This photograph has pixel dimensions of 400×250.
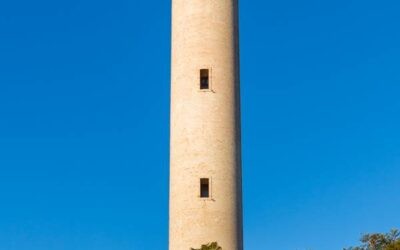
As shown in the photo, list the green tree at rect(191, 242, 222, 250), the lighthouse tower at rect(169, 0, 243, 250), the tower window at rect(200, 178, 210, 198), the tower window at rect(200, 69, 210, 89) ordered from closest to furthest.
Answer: the green tree at rect(191, 242, 222, 250) → the lighthouse tower at rect(169, 0, 243, 250) → the tower window at rect(200, 178, 210, 198) → the tower window at rect(200, 69, 210, 89)

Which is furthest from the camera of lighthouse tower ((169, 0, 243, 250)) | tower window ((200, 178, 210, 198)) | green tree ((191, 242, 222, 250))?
tower window ((200, 178, 210, 198))

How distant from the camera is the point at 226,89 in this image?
4119 centimetres

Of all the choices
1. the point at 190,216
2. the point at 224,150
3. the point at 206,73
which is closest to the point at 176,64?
the point at 206,73

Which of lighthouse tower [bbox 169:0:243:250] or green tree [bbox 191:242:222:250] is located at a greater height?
lighthouse tower [bbox 169:0:243:250]

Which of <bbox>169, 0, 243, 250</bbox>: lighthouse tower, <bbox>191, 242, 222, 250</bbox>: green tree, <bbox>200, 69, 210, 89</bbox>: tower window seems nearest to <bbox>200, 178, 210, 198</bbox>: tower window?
<bbox>169, 0, 243, 250</bbox>: lighthouse tower

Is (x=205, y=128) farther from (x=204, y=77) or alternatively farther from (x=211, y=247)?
(x=211, y=247)

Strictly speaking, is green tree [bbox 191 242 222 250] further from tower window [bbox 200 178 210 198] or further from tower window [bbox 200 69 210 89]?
tower window [bbox 200 69 210 89]

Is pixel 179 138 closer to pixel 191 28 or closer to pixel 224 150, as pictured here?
pixel 224 150

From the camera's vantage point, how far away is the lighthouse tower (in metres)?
39.2

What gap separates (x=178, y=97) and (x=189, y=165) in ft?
11.8

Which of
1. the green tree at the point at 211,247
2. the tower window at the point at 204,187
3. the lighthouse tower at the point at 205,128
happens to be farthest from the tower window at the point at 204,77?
the green tree at the point at 211,247

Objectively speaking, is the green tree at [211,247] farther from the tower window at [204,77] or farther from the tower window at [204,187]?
the tower window at [204,77]

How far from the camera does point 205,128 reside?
1585 inches

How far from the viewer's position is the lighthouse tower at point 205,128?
3925 cm
